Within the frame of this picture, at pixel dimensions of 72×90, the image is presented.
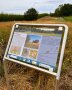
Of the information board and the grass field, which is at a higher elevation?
the information board

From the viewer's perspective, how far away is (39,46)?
3510 millimetres

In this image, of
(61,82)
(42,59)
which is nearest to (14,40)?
(42,59)

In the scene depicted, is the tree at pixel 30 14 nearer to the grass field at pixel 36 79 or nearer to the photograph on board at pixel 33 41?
the grass field at pixel 36 79

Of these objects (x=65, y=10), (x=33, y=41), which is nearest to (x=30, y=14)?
(x=65, y=10)

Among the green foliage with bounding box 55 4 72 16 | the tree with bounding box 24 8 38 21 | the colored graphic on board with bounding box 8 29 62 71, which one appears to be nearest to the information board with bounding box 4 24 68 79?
the colored graphic on board with bounding box 8 29 62 71

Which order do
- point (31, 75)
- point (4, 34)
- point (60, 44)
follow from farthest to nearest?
1. point (4, 34)
2. point (31, 75)
3. point (60, 44)

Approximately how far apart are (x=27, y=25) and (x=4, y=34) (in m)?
2.67

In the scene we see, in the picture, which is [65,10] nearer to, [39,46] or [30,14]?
[30,14]

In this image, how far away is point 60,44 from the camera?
324 centimetres

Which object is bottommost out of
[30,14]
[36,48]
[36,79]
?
[30,14]

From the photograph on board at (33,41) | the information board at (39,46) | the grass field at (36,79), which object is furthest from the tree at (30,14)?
the photograph on board at (33,41)

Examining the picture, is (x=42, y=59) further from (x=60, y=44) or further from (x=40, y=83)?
(x=40, y=83)

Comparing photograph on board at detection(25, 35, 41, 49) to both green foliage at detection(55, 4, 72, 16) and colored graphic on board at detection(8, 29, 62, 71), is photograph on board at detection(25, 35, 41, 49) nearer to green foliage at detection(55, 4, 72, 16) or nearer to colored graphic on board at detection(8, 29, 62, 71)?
colored graphic on board at detection(8, 29, 62, 71)

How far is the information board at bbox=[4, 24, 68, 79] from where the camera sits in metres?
3.24
